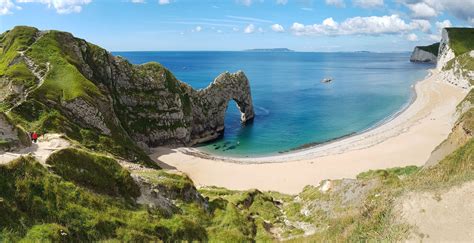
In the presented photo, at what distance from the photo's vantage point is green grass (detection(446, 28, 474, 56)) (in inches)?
6688

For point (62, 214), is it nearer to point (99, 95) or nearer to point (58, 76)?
point (99, 95)

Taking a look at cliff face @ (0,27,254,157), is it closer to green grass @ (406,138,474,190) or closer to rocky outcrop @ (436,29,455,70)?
green grass @ (406,138,474,190)

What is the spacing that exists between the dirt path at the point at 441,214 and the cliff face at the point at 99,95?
36.2 m

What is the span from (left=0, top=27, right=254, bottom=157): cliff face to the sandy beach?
668 centimetres

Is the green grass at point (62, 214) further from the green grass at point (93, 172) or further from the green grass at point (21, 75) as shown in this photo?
the green grass at point (21, 75)

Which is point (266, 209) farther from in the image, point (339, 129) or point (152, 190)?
point (339, 129)

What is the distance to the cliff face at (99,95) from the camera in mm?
42969

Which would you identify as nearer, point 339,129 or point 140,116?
point 140,116

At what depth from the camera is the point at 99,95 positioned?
1987 inches

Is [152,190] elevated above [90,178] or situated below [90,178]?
below

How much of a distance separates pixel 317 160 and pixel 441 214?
1631 inches

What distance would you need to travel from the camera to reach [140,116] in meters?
62.5

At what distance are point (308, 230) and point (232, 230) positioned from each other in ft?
22.0

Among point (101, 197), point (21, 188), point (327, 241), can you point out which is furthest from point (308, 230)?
point (21, 188)
